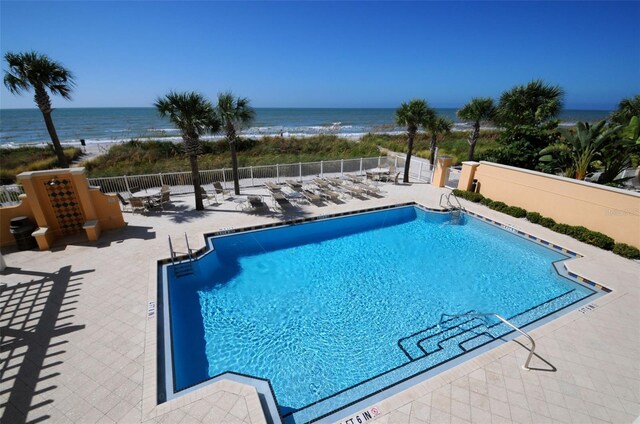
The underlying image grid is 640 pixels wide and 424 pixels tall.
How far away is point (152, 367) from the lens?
4.42m

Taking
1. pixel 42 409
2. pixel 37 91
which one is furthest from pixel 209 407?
pixel 37 91

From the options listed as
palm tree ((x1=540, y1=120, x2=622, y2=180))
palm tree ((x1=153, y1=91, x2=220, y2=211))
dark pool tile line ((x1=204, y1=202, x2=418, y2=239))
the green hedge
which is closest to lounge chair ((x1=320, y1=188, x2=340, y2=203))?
dark pool tile line ((x1=204, y1=202, x2=418, y2=239))

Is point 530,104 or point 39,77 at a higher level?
point 39,77

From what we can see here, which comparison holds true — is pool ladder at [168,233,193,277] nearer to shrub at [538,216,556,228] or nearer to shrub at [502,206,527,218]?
shrub at [502,206,527,218]

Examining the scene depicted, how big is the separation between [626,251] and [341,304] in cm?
845

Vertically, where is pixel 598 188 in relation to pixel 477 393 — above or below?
above

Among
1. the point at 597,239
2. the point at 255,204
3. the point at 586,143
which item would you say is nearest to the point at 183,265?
the point at 255,204

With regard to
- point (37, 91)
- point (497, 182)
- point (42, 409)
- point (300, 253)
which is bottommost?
point (300, 253)

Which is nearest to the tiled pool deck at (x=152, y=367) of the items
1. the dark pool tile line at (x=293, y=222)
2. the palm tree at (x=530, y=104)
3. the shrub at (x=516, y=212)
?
the dark pool tile line at (x=293, y=222)

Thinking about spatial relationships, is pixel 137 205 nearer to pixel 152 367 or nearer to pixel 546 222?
pixel 152 367

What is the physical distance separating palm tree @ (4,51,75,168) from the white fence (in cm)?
198

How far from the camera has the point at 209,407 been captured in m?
3.82

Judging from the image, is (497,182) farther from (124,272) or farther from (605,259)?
(124,272)

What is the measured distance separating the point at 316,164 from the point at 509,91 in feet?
38.3
